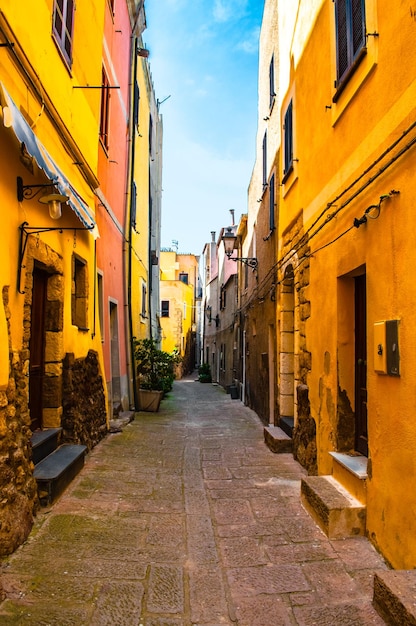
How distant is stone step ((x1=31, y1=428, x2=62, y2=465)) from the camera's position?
420 cm

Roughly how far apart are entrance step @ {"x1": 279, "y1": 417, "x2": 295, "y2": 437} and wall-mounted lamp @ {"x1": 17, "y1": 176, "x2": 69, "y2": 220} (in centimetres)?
421

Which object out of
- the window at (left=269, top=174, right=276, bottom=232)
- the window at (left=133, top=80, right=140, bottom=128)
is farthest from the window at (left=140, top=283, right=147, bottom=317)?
the window at (left=269, top=174, right=276, bottom=232)

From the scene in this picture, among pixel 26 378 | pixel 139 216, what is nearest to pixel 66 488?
pixel 26 378

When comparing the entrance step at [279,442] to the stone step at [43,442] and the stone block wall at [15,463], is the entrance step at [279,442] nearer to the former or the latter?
the stone step at [43,442]

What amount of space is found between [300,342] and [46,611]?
161 inches

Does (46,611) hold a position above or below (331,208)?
below

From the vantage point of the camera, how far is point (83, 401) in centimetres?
575

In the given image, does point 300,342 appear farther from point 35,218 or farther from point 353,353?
point 35,218

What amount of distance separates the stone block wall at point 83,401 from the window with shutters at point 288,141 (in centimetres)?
396

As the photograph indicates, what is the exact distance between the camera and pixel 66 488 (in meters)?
4.32

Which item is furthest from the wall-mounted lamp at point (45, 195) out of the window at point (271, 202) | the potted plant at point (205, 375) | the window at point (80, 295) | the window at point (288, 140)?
the potted plant at point (205, 375)

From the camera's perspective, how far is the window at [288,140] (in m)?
6.49

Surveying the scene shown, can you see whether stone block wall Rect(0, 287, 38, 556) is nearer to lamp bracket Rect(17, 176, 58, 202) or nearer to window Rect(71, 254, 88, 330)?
lamp bracket Rect(17, 176, 58, 202)

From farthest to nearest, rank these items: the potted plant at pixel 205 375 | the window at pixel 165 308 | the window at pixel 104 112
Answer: the window at pixel 165 308 → the potted plant at pixel 205 375 → the window at pixel 104 112
